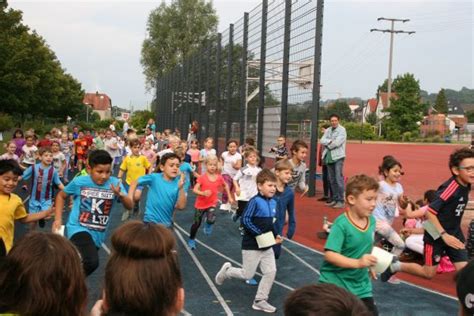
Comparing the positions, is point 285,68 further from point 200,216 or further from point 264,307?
point 264,307

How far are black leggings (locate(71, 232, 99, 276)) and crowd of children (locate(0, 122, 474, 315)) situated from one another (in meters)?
0.01

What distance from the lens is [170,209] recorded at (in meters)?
7.45

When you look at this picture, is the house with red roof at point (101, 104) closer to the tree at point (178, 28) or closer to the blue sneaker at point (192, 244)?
the tree at point (178, 28)

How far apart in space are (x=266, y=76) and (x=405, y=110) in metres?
62.7

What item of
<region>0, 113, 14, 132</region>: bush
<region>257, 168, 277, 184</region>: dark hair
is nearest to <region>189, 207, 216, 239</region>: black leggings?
<region>257, 168, 277, 184</region>: dark hair

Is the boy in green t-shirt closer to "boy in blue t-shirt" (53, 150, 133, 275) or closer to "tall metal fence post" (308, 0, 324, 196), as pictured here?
"boy in blue t-shirt" (53, 150, 133, 275)

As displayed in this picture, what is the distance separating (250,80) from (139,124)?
54.1 m

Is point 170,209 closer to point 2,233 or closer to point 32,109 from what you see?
point 2,233

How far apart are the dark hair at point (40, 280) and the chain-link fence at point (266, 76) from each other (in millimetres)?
12119

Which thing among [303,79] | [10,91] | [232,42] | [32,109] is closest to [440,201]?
[303,79]

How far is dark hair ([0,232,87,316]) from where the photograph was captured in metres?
2.22

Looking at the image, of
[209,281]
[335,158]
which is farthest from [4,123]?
[209,281]

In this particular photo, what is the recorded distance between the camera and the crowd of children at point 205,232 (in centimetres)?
227

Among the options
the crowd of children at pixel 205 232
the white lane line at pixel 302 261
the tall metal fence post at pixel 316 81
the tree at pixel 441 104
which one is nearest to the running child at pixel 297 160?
the crowd of children at pixel 205 232
